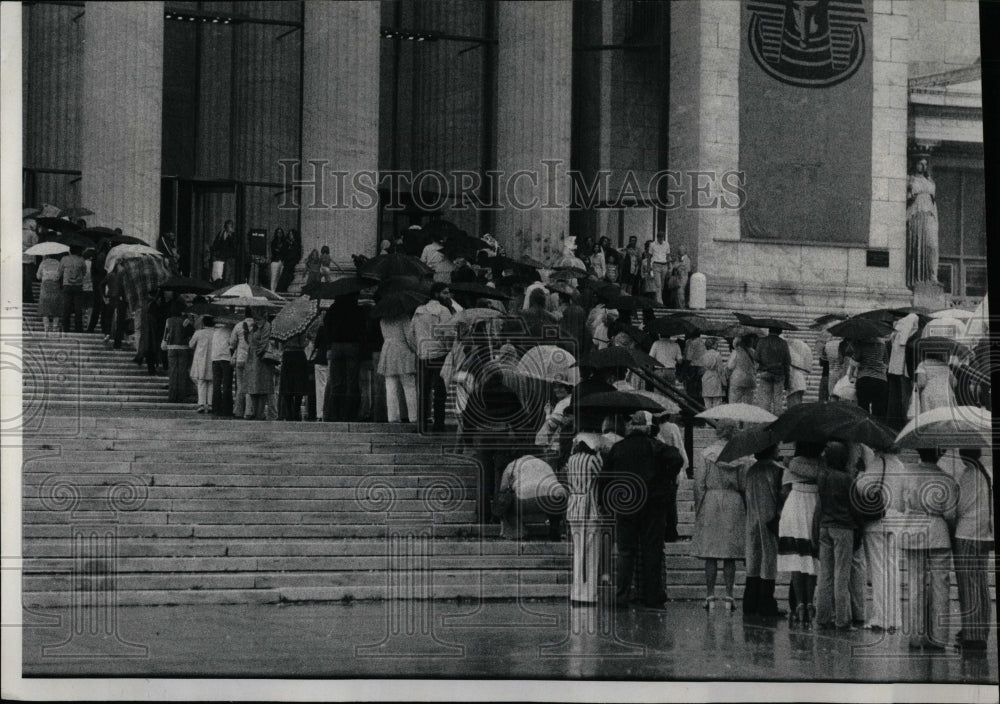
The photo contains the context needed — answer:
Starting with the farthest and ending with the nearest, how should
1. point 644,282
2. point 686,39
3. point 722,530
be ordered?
point 686,39
point 644,282
point 722,530

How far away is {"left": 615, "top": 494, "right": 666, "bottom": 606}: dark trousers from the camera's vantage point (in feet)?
51.6

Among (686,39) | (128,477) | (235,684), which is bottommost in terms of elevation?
(235,684)

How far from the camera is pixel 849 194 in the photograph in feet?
102

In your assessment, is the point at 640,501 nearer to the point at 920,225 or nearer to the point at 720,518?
the point at 720,518

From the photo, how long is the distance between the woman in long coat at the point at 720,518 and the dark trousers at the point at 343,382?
18.6 feet

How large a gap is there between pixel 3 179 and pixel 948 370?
950cm

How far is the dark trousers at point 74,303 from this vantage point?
24141 millimetres

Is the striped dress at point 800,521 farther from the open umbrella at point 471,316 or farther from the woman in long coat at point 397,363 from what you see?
the woman in long coat at point 397,363

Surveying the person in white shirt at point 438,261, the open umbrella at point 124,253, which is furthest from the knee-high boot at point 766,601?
the open umbrella at point 124,253

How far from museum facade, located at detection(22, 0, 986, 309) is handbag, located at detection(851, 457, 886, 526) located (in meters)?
15.2

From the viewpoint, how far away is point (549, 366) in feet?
61.8

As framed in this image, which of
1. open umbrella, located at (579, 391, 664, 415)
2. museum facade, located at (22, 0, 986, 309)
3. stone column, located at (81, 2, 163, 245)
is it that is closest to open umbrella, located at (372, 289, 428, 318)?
open umbrella, located at (579, 391, 664, 415)

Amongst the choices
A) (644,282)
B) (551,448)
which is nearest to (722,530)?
(551,448)

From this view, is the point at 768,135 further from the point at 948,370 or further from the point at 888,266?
the point at 948,370
